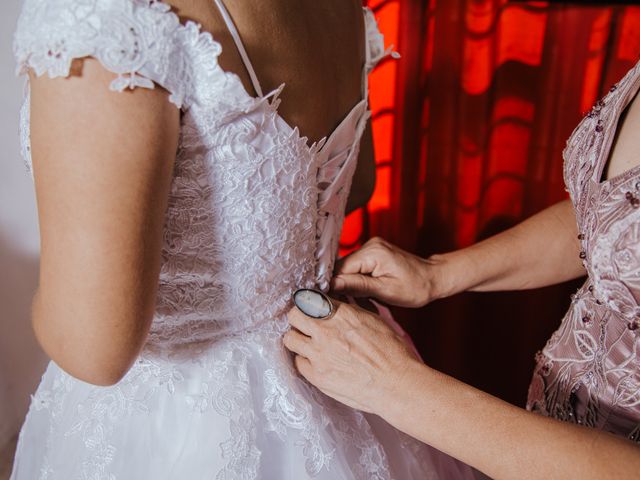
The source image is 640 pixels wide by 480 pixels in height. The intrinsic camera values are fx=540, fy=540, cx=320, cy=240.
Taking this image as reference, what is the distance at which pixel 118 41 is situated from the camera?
49 cm

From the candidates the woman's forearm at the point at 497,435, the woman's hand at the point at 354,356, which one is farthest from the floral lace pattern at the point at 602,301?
the woman's hand at the point at 354,356

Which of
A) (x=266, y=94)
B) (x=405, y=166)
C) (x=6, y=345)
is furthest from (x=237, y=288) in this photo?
(x=6, y=345)

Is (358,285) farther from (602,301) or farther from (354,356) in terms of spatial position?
(602,301)

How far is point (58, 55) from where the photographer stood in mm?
475

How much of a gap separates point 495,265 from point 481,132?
2.65ft

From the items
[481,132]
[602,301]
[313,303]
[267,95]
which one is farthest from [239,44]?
[481,132]

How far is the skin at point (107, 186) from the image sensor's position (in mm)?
486

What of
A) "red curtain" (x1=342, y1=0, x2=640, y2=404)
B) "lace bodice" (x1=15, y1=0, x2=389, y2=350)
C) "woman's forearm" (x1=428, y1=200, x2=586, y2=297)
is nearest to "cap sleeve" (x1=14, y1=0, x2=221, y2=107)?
"lace bodice" (x1=15, y1=0, x2=389, y2=350)

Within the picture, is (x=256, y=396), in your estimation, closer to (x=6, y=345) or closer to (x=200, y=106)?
(x=200, y=106)

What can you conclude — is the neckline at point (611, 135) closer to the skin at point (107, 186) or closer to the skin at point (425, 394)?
the skin at point (425, 394)

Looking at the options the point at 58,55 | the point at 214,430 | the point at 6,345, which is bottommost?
the point at 6,345

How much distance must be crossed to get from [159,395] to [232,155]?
1.23ft

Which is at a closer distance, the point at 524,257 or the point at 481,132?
the point at 524,257

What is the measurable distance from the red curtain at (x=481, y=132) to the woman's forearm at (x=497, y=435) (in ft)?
3.85
